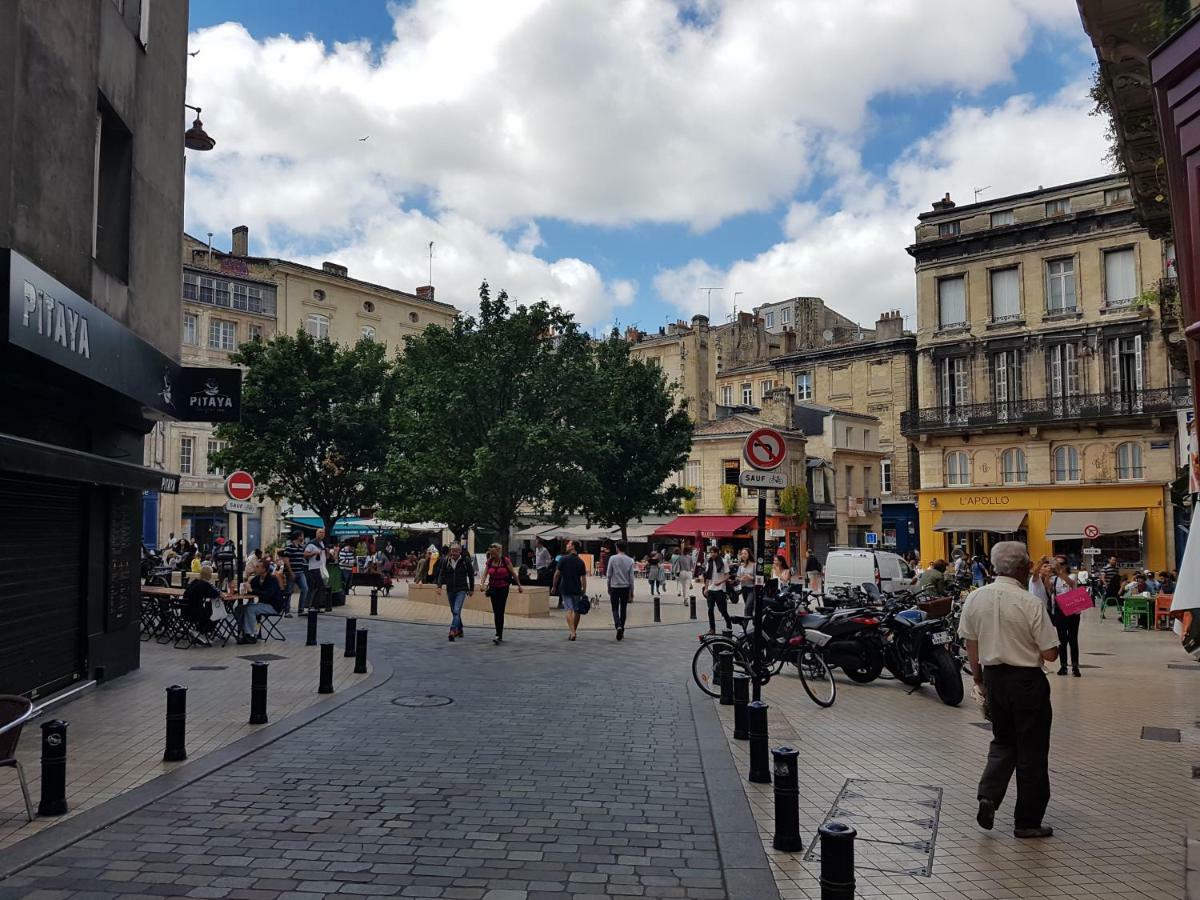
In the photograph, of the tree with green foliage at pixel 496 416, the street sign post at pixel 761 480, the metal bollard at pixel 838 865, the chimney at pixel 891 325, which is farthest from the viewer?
the chimney at pixel 891 325

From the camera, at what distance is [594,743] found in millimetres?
8609

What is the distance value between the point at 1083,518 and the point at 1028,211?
12150mm

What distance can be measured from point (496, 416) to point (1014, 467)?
75.2 feet

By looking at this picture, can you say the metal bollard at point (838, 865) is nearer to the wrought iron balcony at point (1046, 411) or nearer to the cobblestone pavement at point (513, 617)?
the cobblestone pavement at point (513, 617)

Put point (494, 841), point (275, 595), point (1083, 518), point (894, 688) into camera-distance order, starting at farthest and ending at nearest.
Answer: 1. point (1083, 518)
2. point (275, 595)
3. point (894, 688)
4. point (494, 841)

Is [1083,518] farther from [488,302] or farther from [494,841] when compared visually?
[494,841]

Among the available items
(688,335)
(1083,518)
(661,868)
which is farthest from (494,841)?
(688,335)

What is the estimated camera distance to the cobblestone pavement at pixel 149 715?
271 inches

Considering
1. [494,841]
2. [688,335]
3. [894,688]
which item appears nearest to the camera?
[494,841]

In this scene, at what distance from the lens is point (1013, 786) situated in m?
7.05

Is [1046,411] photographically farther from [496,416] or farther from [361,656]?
[361,656]

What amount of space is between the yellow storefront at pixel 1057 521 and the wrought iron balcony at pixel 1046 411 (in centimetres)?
249

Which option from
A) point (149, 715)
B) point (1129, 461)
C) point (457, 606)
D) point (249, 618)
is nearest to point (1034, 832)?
point (149, 715)

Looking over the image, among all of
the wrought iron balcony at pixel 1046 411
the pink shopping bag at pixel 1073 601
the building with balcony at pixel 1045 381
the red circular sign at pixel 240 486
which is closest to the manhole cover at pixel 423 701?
the red circular sign at pixel 240 486
